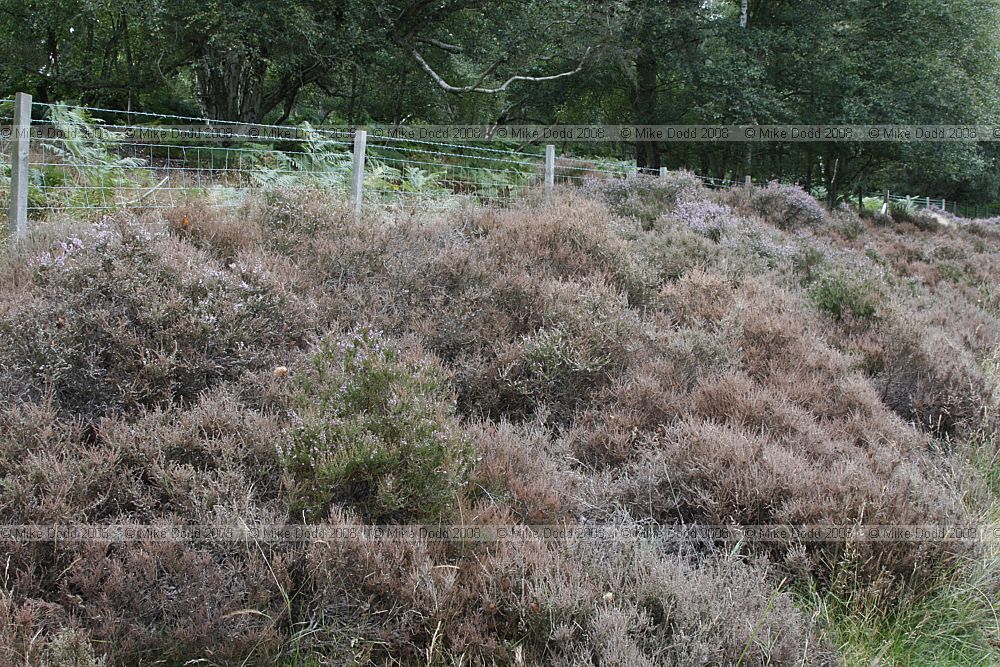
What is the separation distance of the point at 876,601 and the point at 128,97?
49.7 ft

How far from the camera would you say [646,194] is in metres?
9.64

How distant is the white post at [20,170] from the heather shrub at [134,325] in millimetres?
951

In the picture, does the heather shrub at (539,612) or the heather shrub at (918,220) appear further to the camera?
the heather shrub at (918,220)

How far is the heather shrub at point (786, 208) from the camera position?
437 inches

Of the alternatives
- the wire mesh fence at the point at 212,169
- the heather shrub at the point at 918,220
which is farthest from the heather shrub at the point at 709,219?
the heather shrub at the point at 918,220

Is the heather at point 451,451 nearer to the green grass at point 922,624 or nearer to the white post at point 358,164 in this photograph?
the green grass at point 922,624

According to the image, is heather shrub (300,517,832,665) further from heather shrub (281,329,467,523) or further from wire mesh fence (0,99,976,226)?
wire mesh fence (0,99,976,226)

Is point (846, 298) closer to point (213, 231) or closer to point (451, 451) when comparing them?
point (451, 451)

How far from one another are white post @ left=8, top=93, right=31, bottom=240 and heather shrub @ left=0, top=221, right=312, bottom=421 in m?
0.95

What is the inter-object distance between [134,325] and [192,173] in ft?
18.1

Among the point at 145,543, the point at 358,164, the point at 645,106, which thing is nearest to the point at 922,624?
the point at 145,543

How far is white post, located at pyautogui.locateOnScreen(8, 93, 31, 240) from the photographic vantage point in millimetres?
4930

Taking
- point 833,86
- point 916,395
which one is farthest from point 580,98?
point 916,395

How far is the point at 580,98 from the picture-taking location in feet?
71.5
